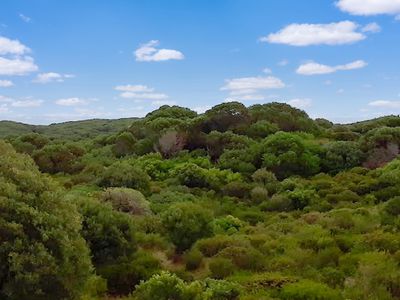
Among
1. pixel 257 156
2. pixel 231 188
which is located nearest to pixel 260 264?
pixel 231 188

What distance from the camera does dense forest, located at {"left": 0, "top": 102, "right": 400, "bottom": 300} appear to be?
1034 cm

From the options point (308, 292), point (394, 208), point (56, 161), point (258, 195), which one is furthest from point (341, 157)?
point (308, 292)

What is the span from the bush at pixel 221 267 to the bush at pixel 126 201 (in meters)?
7.47

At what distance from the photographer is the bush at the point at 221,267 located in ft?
50.9

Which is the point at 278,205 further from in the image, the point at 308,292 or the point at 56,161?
the point at 56,161

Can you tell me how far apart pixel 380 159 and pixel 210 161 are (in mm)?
12249

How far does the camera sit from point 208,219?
19.3m

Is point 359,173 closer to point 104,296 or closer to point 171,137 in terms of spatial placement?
point 171,137

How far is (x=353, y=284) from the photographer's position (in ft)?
45.7

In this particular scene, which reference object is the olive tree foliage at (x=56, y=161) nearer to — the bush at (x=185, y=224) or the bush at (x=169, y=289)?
the bush at (x=185, y=224)

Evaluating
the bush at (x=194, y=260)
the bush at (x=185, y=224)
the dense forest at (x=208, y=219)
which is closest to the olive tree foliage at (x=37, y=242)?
the dense forest at (x=208, y=219)

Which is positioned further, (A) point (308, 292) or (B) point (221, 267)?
(B) point (221, 267)

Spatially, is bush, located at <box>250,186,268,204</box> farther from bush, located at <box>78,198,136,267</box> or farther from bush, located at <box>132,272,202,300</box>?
bush, located at <box>132,272,202,300</box>

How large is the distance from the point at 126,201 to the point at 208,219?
5.11 metres
